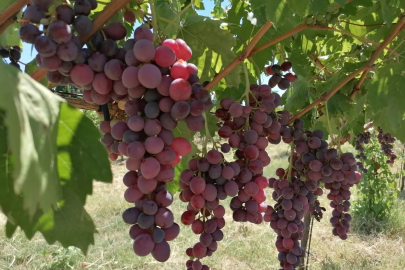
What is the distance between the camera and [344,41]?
214 centimetres

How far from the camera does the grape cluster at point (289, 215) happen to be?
1308mm

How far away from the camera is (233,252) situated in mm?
4336

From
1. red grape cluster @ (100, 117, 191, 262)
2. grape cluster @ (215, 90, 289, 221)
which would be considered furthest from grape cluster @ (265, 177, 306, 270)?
red grape cluster @ (100, 117, 191, 262)

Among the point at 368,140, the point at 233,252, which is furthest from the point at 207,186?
the point at 368,140

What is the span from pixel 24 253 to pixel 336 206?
12.6 ft

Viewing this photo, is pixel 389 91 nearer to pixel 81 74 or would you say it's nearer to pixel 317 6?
pixel 317 6

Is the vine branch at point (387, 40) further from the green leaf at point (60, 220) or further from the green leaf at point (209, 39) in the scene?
the green leaf at point (60, 220)

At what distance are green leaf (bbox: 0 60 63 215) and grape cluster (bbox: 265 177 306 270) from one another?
103cm

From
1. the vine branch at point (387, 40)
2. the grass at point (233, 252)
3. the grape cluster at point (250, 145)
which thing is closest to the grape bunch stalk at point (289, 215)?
the grape cluster at point (250, 145)

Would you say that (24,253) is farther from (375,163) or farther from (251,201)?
(375,163)

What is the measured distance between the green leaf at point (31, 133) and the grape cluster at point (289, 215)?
1030 millimetres

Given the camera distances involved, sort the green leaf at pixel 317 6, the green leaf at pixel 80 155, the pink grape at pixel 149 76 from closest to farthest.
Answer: the green leaf at pixel 80 155, the pink grape at pixel 149 76, the green leaf at pixel 317 6

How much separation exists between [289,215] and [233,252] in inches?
127

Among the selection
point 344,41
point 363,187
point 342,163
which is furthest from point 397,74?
point 363,187
